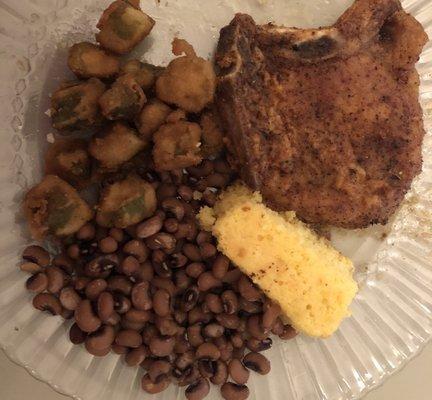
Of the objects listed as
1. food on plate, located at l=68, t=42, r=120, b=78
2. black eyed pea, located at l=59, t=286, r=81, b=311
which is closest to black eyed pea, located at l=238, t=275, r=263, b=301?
black eyed pea, located at l=59, t=286, r=81, b=311

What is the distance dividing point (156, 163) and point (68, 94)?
448mm

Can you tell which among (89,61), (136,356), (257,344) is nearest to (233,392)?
(257,344)

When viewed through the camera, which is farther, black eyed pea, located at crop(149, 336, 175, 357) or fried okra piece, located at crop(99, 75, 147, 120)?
black eyed pea, located at crop(149, 336, 175, 357)

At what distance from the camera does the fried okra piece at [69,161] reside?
2133 mm

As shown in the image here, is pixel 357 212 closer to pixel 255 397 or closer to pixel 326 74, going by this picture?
pixel 326 74

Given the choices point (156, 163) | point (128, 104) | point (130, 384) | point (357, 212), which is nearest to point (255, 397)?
point (130, 384)

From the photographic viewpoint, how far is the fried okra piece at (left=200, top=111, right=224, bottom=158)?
2.25 meters

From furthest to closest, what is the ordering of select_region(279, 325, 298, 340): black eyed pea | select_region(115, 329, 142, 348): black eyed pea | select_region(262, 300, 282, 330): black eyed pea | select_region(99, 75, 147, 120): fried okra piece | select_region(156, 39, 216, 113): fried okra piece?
select_region(279, 325, 298, 340): black eyed pea < select_region(262, 300, 282, 330): black eyed pea < select_region(115, 329, 142, 348): black eyed pea < select_region(156, 39, 216, 113): fried okra piece < select_region(99, 75, 147, 120): fried okra piece

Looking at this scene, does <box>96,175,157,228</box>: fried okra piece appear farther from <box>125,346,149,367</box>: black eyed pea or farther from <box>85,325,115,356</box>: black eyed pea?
<box>125,346,149,367</box>: black eyed pea

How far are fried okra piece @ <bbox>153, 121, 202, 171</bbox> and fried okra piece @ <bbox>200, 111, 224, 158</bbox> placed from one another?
0.28ft

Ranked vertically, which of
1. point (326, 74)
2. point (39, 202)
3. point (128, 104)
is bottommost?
point (39, 202)

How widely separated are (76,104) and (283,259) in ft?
3.69

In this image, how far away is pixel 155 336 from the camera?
7.43 feet

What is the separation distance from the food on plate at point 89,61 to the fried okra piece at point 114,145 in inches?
9.1
